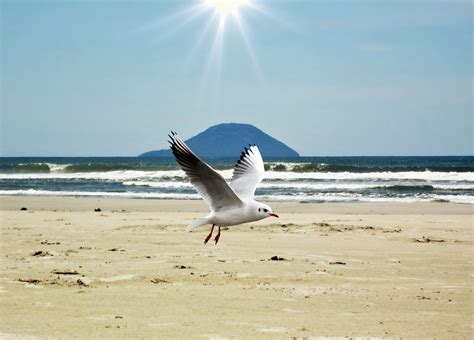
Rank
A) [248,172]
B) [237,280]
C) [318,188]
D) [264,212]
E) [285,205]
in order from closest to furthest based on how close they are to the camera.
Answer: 1. [264,212]
2. [248,172]
3. [237,280]
4. [285,205]
5. [318,188]

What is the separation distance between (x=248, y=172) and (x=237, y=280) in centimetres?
425

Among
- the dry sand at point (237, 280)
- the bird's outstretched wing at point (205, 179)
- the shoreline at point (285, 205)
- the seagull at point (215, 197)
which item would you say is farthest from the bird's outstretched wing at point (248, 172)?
the shoreline at point (285, 205)

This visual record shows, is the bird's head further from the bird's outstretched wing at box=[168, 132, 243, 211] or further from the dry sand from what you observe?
the dry sand

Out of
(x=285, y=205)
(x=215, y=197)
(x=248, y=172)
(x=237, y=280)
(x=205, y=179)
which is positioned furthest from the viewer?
(x=285, y=205)

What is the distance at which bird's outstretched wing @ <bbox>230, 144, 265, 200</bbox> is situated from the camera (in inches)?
186

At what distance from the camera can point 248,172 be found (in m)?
5.21

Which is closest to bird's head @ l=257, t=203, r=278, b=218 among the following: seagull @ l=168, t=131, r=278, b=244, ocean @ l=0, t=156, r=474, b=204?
seagull @ l=168, t=131, r=278, b=244

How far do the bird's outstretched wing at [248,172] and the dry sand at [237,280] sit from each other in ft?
6.71

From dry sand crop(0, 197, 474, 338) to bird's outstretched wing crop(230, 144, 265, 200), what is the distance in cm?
205

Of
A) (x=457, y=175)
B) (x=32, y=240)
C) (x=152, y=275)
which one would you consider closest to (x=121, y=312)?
(x=152, y=275)

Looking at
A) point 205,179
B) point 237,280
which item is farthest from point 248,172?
point 237,280

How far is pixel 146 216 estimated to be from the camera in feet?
57.7

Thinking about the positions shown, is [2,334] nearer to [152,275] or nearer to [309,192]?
[152,275]

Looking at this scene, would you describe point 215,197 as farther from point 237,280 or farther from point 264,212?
point 237,280
